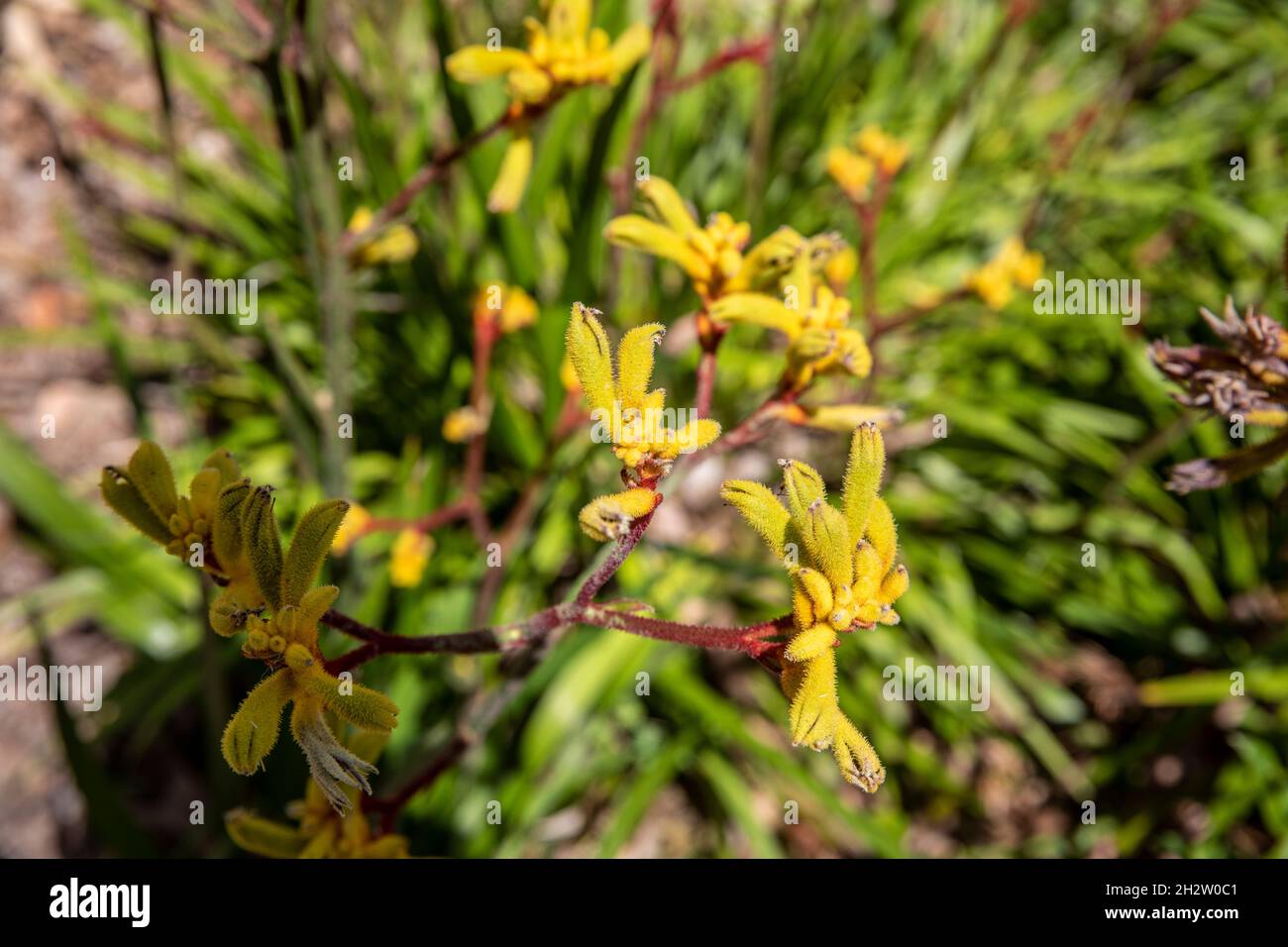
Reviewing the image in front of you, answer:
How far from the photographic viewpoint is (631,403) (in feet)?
4.09

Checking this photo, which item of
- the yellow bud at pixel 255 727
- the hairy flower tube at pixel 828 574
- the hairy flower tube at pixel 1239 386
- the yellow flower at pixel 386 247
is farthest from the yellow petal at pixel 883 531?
the yellow flower at pixel 386 247

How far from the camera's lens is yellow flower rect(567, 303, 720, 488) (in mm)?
1195

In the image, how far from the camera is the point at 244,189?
3588 millimetres

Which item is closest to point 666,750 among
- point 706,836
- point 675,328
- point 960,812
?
point 706,836

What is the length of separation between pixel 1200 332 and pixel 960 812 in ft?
6.61

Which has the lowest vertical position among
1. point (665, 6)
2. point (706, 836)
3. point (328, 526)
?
point (706, 836)

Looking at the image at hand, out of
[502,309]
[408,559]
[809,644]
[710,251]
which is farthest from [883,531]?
[502,309]

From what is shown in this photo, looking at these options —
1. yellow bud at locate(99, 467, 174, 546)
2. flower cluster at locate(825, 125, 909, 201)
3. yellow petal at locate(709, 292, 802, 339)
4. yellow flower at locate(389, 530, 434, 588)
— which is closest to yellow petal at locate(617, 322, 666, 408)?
yellow petal at locate(709, 292, 802, 339)

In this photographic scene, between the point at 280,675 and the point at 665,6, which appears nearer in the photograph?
Result: the point at 280,675

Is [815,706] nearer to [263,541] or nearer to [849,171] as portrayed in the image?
[263,541]

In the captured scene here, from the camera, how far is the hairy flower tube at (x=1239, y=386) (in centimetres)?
149

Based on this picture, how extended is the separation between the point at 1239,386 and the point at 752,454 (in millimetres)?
2234
